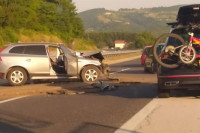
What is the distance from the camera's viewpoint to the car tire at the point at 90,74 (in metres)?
16.0

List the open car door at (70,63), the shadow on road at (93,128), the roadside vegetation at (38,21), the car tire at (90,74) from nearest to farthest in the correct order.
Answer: the shadow on road at (93,128) < the open car door at (70,63) < the car tire at (90,74) < the roadside vegetation at (38,21)

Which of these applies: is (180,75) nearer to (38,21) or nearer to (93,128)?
(93,128)

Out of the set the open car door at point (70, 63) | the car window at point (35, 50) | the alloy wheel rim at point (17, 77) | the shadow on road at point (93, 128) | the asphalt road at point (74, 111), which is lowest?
the asphalt road at point (74, 111)

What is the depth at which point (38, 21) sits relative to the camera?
230 ft

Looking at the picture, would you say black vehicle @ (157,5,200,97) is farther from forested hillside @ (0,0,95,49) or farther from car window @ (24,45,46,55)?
forested hillside @ (0,0,95,49)

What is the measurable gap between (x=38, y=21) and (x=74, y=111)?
61.7m

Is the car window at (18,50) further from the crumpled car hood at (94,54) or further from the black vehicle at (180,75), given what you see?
the black vehicle at (180,75)

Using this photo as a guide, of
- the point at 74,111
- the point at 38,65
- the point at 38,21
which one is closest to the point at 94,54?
the point at 38,65

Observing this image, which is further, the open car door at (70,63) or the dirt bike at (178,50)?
the open car door at (70,63)

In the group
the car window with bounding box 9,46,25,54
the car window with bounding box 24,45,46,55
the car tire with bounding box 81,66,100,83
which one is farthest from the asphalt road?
the car window with bounding box 9,46,25,54

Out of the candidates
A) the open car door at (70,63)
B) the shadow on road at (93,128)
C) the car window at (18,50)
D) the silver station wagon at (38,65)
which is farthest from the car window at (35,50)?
the shadow on road at (93,128)

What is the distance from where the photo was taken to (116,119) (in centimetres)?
845

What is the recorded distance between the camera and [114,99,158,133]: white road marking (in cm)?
743

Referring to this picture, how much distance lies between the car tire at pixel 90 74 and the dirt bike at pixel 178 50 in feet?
17.3
